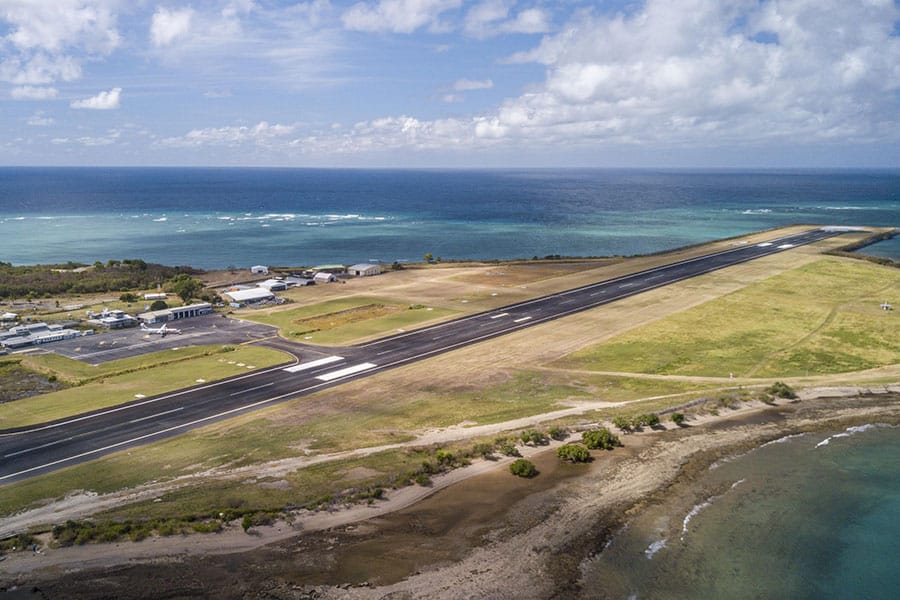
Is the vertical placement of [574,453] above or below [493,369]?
below

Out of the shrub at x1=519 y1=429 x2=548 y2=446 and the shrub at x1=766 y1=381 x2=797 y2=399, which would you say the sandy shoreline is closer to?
the shrub at x1=519 y1=429 x2=548 y2=446

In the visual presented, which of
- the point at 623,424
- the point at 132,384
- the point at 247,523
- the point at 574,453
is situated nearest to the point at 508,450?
the point at 574,453

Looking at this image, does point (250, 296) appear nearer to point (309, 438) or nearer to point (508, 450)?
point (309, 438)

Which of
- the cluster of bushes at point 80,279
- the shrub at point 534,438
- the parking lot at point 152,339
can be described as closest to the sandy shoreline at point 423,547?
the shrub at point 534,438

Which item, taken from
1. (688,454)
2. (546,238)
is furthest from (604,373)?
(546,238)

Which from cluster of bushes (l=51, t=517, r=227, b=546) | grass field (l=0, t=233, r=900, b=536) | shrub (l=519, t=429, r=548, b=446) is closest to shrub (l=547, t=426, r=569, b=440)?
shrub (l=519, t=429, r=548, b=446)

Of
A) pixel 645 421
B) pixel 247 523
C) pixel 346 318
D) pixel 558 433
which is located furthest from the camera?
pixel 346 318

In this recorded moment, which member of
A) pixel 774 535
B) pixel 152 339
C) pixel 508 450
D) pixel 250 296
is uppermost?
pixel 250 296
